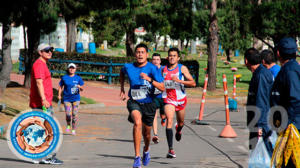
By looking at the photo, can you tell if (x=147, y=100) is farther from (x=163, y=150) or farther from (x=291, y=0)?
(x=291, y=0)

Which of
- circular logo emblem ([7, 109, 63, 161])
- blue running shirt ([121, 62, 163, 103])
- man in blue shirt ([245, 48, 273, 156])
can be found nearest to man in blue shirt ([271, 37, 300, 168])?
man in blue shirt ([245, 48, 273, 156])

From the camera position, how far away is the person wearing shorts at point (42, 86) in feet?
29.1

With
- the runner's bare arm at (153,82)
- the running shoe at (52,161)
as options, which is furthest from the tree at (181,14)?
the running shoe at (52,161)

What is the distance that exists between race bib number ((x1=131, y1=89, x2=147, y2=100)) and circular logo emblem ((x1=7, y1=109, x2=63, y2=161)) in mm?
1339

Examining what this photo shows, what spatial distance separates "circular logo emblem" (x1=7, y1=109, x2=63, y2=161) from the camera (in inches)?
351

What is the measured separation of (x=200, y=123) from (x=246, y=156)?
599cm

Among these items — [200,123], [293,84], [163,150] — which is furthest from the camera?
[200,123]

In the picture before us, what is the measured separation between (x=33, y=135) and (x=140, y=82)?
1.91 m

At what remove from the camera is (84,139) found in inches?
496

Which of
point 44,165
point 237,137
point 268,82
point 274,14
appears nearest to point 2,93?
point 237,137

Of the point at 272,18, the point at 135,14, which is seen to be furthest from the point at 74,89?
the point at 272,18

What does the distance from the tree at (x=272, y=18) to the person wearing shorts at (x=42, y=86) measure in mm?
22890

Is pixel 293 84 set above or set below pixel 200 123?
above

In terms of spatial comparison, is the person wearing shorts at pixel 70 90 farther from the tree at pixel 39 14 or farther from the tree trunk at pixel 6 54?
the tree trunk at pixel 6 54
